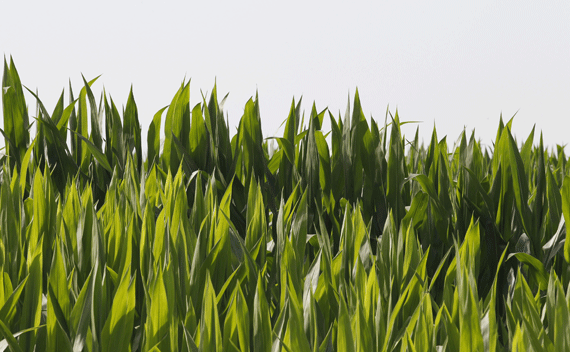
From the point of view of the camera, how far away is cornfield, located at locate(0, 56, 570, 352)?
1.55 ft

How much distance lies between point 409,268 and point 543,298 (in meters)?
0.28

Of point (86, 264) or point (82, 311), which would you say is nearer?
point (82, 311)

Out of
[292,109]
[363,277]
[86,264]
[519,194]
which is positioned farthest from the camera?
[292,109]

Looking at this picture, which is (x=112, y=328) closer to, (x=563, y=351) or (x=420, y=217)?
(x=563, y=351)

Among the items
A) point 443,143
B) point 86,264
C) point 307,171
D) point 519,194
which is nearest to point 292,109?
point 307,171

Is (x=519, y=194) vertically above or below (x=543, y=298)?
above

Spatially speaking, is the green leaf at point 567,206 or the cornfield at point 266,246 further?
the green leaf at point 567,206

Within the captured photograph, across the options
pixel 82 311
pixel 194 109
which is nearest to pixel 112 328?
pixel 82 311

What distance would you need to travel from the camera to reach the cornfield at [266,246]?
1.55ft

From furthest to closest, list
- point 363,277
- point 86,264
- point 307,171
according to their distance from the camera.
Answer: point 307,171 < point 86,264 < point 363,277

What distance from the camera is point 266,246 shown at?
0.69 m

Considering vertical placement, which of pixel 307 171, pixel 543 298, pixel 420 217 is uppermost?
pixel 307 171

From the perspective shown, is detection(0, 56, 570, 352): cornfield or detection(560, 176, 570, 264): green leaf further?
Answer: detection(560, 176, 570, 264): green leaf

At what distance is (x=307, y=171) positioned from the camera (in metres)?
1.04
